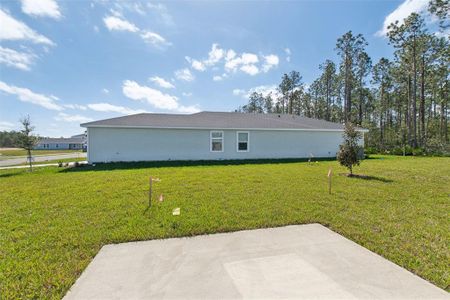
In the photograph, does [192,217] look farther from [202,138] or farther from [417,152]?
[417,152]

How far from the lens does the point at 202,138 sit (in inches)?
556

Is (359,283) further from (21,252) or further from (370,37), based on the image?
(370,37)

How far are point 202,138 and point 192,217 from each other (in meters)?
10.2

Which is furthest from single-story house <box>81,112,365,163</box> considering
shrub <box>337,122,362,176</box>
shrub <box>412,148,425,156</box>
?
shrub <box>412,148,425,156</box>

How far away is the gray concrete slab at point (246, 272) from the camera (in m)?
2.08

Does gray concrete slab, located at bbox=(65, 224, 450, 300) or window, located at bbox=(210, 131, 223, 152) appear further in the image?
window, located at bbox=(210, 131, 223, 152)

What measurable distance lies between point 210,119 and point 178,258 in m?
13.6

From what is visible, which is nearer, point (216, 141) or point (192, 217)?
point (192, 217)

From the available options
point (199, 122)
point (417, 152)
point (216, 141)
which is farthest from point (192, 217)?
point (417, 152)

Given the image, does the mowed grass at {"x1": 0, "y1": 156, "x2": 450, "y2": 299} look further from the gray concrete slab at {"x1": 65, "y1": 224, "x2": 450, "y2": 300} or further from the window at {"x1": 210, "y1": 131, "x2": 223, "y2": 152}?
the window at {"x1": 210, "y1": 131, "x2": 223, "y2": 152}

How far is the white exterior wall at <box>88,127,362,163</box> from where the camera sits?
12.6 m

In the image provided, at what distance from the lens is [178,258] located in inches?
107

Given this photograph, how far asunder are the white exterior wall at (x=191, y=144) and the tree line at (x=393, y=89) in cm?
1073

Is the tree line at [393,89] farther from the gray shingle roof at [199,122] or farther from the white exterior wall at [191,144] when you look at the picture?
the gray shingle roof at [199,122]
